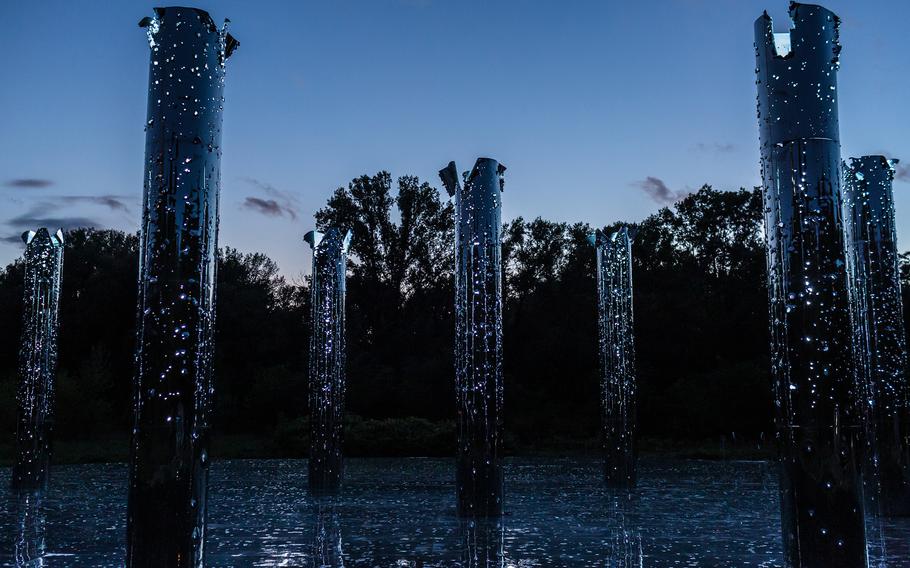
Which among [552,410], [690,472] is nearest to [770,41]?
[690,472]

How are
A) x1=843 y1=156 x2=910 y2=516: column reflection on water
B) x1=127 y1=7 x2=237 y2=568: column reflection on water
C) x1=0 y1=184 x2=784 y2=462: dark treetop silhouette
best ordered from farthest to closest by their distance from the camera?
1. x1=0 y1=184 x2=784 y2=462: dark treetop silhouette
2. x1=843 y1=156 x2=910 y2=516: column reflection on water
3. x1=127 y1=7 x2=237 y2=568: column reflection on water

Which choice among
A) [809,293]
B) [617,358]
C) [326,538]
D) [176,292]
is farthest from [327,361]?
[809,293]

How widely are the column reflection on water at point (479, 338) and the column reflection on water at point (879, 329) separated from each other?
3.74 meters

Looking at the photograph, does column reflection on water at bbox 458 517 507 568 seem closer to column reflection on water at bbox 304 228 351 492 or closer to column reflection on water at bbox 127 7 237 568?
column reflection on water at bbox 127 7 237 568

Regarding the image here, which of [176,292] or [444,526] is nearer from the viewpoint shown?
[176,292]

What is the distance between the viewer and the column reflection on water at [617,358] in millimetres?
11555

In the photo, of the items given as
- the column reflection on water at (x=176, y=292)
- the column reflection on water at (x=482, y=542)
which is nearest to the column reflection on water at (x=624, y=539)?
the column reflection on water at (x=482, y=542)

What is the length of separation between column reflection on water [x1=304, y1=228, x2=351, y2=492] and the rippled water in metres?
0.48

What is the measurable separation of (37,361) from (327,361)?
3925 millimetres

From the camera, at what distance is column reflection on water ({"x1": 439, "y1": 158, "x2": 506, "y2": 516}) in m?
8.27

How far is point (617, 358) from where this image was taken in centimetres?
1196

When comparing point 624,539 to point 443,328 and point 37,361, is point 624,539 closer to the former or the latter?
point 37,361

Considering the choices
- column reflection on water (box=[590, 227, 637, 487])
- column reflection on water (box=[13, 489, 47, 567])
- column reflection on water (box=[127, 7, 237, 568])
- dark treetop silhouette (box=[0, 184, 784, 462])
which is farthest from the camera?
dark treetop silhouette (box=[0, 184, 784, 462])

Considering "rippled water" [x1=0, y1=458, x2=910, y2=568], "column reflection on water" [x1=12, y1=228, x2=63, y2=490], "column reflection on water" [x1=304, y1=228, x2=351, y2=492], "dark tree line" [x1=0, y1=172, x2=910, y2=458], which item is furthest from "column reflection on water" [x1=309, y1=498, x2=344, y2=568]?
"dark tree line" [x1=0, y1=172, x2=910, y2=458]
